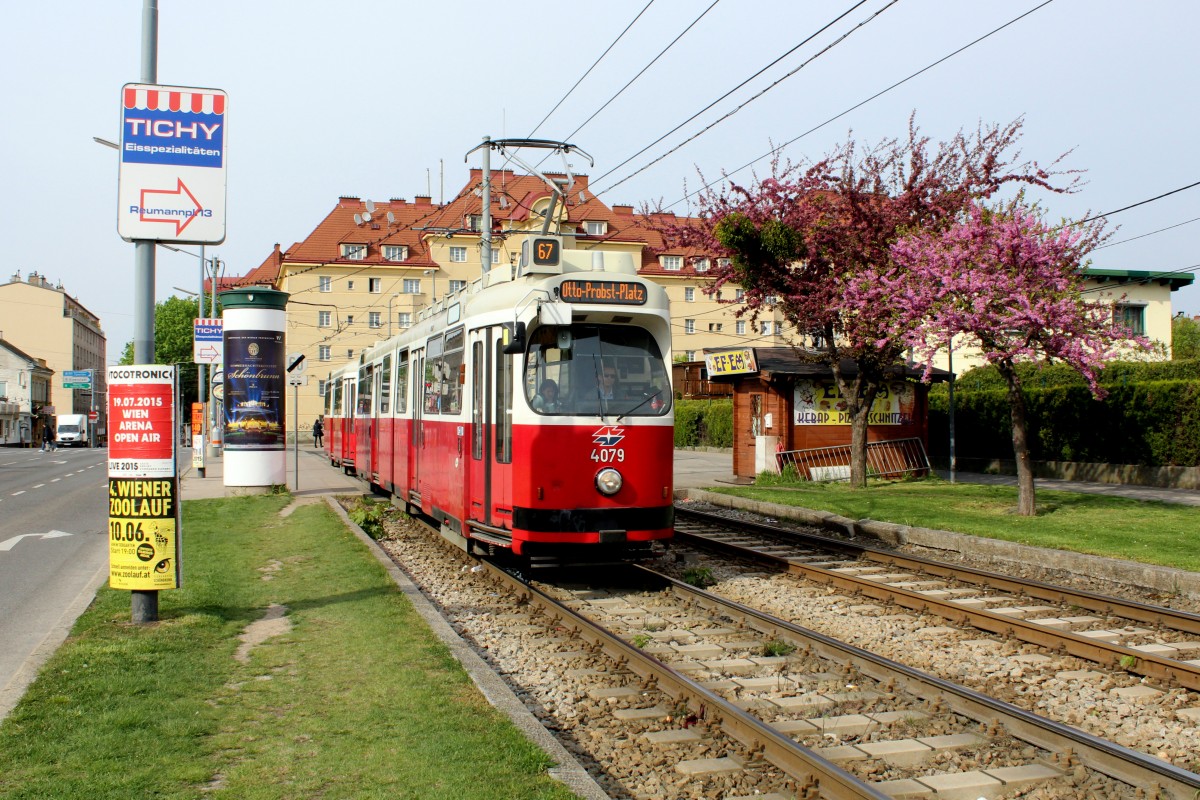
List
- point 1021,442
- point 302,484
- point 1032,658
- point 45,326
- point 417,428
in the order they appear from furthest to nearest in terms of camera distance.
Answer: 1. point 45,326
2. point 302,484
3. point 1021,442
4. point 417,428
5. point 1032,658

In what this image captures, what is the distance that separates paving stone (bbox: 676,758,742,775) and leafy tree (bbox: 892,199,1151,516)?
10.5m

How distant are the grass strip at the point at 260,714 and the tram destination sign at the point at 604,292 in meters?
3.39

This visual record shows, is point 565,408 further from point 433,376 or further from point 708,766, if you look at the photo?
point 708,766

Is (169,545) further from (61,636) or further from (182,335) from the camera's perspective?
(182,335)

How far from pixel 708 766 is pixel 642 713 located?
1.08 m

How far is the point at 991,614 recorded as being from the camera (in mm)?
A: 9156

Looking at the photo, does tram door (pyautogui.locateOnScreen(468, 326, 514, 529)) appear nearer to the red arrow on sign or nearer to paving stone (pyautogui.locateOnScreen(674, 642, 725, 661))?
paving stone (pyautogui.locateOnScreen(674, 642, 725, 661))

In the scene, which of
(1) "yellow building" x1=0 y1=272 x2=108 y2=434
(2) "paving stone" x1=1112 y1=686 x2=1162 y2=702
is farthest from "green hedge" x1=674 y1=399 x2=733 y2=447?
(1) "yellow building" x1=0 y1=272 x2=108 y2=434

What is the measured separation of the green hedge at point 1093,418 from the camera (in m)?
23.0

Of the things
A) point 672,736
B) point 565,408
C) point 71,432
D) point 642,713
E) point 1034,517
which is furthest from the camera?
point 71,432

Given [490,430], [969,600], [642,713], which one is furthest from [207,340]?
[642,713]

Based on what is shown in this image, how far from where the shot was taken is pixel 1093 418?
25.5m

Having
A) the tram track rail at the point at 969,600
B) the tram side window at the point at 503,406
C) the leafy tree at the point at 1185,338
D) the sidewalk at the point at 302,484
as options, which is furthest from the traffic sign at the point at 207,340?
the leafy tree at the point at 1185,338

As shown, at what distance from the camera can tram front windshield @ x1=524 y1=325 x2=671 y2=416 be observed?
1047 cm
